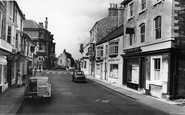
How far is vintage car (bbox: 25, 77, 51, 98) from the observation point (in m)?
14.3

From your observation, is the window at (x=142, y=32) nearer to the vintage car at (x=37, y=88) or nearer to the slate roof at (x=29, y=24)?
the vintage car at (x=37, y=88)

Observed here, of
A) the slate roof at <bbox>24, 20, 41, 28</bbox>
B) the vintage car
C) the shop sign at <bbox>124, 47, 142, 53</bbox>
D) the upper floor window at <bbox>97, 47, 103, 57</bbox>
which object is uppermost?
the slate roof at <bbox>24, 20, 41, 28</bbox>

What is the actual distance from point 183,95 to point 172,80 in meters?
1.50

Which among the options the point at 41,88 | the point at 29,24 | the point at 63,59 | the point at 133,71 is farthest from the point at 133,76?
the point at 63,59

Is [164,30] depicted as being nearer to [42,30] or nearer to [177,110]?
[177,110]

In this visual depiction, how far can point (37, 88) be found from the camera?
47.4 feet

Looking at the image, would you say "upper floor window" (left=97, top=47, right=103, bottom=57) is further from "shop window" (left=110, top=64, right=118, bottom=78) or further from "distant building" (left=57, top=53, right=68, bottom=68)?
"distant building" (left=57, top=53, right=68, bottom=68)

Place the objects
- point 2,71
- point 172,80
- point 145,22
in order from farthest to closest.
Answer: point 145,22 < point 2,71 < point 172,80

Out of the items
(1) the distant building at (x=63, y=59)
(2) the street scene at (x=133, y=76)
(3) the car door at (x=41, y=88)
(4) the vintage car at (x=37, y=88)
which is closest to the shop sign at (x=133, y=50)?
(2) the street scene at (x=133, y=76)

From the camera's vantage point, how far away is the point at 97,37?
1725 inches

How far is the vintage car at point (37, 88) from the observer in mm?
14297

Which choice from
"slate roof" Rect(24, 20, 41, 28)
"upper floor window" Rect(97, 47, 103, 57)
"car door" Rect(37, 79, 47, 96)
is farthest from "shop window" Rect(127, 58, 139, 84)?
"slate roof" Rect(24, 20, 41, 28)

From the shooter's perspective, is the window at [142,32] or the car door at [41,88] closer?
the car door at [41,88]

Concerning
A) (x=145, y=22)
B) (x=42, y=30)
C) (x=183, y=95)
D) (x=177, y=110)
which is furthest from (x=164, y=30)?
(x=42, y=30)
